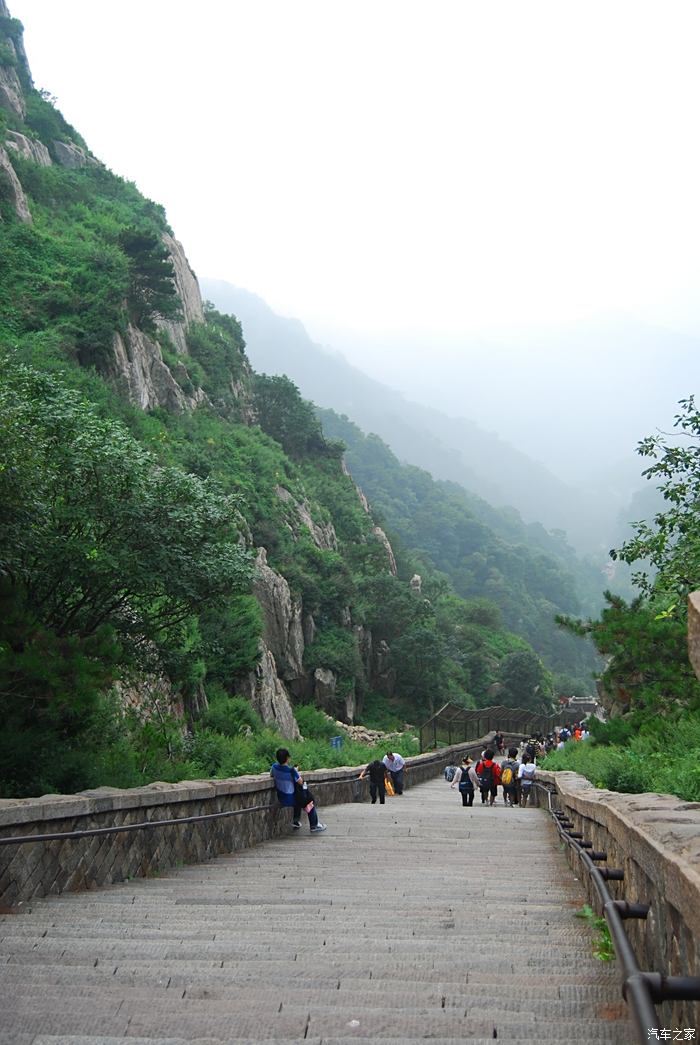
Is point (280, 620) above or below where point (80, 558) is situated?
below

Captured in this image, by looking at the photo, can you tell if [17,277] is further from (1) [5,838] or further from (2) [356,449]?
(2) [356,449]

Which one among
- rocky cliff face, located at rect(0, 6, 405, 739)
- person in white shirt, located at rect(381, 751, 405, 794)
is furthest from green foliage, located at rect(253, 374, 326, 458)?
person in white shirt, located at rect(381, 751, 405, 794)

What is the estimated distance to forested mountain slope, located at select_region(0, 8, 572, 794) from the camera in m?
9.82

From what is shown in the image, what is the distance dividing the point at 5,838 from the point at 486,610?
236 feet

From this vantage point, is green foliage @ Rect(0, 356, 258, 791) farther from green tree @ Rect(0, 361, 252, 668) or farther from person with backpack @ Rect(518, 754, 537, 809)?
person with backpack @ Rect(518, 754, 537, 809)

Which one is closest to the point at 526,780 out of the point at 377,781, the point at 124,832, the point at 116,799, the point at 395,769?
the point at 395,769

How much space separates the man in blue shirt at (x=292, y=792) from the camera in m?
12.0

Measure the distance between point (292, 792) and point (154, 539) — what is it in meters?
3.95

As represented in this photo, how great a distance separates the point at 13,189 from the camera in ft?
131

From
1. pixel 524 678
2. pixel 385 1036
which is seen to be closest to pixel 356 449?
pixel 524 678

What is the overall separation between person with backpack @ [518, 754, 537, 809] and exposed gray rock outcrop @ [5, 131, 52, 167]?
40495mm

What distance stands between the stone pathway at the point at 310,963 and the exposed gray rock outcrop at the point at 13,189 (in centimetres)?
3789

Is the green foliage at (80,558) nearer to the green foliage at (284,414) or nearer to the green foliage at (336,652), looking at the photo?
the green foliage at (336,652)

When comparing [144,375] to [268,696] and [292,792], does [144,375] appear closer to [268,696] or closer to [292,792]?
[268,696]
